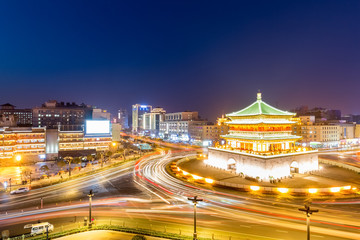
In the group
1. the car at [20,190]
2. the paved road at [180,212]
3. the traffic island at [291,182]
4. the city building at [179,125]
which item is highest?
the city building at [179,125]

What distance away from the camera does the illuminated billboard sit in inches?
3487

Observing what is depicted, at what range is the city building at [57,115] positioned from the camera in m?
107

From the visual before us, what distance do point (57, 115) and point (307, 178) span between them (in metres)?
113

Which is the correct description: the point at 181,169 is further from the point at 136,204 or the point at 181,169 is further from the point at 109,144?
the point at 109,144

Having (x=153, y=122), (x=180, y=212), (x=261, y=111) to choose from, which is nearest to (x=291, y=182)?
(x=261, y=111)

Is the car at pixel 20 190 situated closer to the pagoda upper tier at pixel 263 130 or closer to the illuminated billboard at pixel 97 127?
the pagoda upper tier at pixel 263 130

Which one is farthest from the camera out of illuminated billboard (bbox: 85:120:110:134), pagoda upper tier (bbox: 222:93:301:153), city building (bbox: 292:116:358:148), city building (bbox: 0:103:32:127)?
city building (bbox: 0:103:32:127)

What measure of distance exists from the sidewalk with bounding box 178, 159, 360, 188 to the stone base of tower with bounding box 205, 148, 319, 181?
1.62 m

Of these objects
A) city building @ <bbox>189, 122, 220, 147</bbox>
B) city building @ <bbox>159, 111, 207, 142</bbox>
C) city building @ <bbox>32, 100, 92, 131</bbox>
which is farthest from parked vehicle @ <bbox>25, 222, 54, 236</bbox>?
city building @ <bbox>159, 111, 207, 142</bbox>

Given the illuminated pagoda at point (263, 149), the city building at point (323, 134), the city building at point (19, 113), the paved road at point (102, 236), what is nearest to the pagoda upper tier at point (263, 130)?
the illuminated pagoda at point (263, 149)

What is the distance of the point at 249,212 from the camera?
1117 inches

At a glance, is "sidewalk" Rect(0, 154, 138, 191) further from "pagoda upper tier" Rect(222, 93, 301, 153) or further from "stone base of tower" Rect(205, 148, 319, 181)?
"pagoda upper tier" Rect(222, 93, 301, 153)

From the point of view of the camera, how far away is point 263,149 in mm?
47500

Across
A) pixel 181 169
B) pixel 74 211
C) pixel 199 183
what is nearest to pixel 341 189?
pixel 199 183
